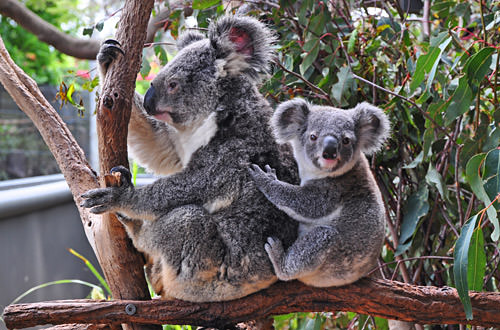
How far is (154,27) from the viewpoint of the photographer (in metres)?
3.34

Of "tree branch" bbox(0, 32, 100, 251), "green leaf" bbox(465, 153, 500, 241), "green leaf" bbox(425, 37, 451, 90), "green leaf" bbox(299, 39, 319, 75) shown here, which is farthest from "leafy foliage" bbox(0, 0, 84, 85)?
"green leaf" bbox(465, 153, 500, 241)

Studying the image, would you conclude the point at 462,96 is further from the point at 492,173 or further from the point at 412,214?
the point at 412,214

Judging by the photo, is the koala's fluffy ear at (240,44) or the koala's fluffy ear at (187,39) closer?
the koala's fluffy ear at (240,44)

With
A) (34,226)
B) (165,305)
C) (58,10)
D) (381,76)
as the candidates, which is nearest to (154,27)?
(381,76)

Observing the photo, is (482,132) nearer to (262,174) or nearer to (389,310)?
(389,310)

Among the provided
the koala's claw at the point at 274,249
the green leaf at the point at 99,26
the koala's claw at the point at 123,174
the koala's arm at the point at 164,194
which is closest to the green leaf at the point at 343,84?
the koala's arm at the point at 164,194

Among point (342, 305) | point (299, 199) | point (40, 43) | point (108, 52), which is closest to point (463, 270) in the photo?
point (342, 305)

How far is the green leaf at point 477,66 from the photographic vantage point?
1.72 meters

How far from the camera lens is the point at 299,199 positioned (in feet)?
5.73

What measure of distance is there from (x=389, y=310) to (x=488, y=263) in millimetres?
924

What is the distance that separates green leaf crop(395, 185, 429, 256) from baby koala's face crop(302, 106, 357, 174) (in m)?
0.68

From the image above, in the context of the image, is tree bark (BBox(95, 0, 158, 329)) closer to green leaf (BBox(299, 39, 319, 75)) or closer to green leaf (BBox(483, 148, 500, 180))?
green leaf (BBox(299, 39, 319, 75))

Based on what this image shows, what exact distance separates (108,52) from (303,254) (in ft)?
3.31

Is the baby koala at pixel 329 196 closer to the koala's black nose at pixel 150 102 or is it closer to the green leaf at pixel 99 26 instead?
the koala's black nose at pixel 150 102
